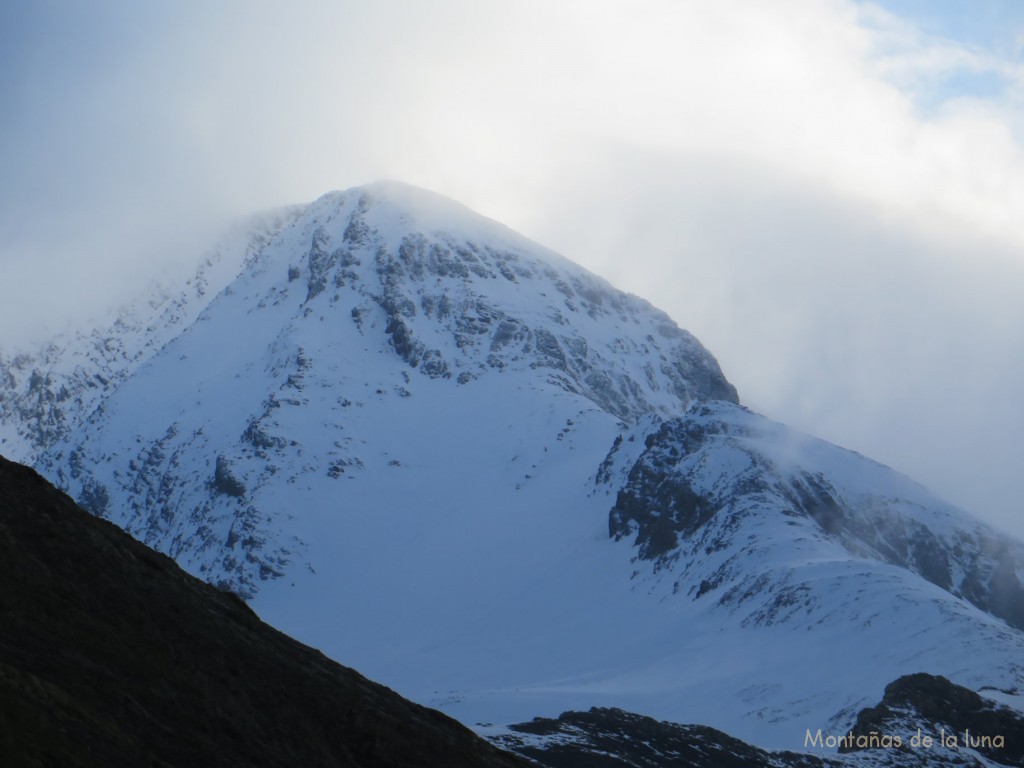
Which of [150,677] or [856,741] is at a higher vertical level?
[856,741]

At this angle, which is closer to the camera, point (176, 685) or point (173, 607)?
point (176, 685)

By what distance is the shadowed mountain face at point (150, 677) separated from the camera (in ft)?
158

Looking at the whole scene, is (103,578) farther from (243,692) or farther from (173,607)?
(243,692)

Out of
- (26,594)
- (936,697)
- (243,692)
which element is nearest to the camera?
(26,594)

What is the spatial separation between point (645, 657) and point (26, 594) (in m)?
136

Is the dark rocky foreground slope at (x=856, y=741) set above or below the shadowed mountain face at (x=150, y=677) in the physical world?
above

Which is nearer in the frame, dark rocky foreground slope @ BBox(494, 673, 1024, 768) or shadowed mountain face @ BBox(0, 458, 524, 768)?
shadowed mountain face @ BBox(0, 458, 524, 768)

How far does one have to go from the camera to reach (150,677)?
56219mm

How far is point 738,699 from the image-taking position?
15450 centimetres

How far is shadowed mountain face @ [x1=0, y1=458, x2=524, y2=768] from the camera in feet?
158

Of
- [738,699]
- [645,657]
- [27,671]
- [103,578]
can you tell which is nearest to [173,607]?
[103,578]

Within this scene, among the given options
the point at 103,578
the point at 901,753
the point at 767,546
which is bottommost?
the point at 103,578

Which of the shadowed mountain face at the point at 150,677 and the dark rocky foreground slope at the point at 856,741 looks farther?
the dark rocky foreground slope at the point at 856,741

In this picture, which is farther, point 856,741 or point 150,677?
point 856,741
